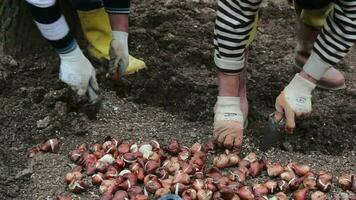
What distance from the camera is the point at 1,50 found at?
111 inches

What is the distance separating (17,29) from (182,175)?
39.3 inches

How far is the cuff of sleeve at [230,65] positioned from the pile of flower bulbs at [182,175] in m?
0.26

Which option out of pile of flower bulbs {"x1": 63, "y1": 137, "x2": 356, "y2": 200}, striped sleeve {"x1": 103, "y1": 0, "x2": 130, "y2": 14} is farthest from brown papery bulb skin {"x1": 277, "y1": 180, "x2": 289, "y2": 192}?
striped sleeve {"x1": 103, "y1": 0, "x2": 130, "y2": 14}

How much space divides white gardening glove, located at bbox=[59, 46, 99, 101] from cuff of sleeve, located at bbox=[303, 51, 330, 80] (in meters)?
0.72

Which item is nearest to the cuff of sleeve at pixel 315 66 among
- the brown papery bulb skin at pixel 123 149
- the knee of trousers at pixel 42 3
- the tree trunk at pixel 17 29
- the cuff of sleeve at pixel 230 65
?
the cuff of sleeve at pixel 230 65

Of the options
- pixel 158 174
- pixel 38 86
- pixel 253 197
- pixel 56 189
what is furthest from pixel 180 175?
pixel 38 86

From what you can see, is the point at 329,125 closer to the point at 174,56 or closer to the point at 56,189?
the point at 174,56

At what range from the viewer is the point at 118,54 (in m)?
2.64

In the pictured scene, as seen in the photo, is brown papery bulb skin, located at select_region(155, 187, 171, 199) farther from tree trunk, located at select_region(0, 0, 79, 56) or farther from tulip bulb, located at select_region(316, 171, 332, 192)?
tree trunk, located at select_region(0, 0, 79, 56)

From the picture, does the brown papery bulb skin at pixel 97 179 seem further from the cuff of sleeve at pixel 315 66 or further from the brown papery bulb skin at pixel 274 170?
the cuff of sleeve at pixel 315 66

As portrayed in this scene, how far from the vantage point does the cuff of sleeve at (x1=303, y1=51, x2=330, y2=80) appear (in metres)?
2.36

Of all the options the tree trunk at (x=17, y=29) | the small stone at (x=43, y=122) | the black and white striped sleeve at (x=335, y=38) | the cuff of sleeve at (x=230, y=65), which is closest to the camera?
the black and white striped sleeve at (x=335, y=38)

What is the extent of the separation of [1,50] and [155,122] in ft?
2.25

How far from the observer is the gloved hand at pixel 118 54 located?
2.64 m
